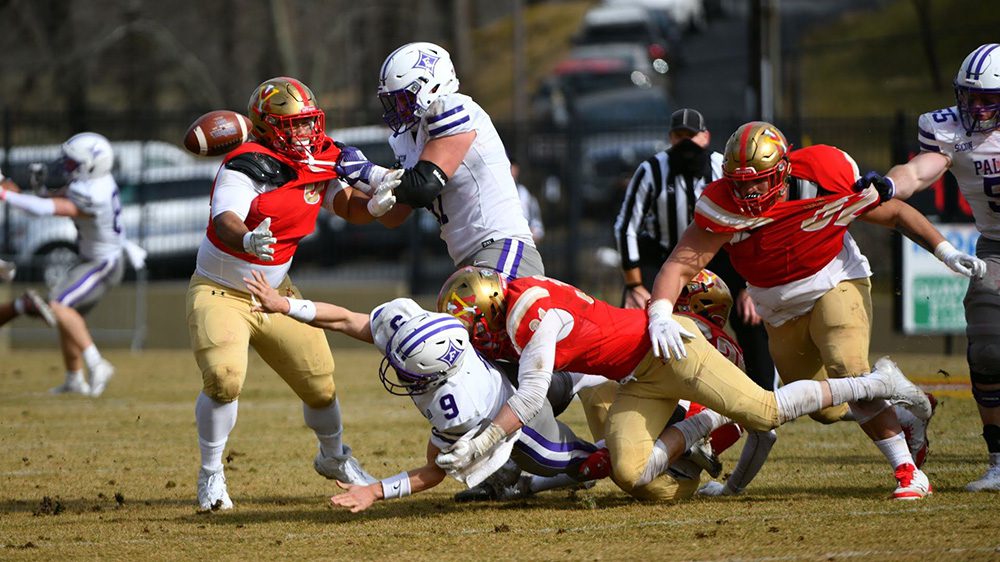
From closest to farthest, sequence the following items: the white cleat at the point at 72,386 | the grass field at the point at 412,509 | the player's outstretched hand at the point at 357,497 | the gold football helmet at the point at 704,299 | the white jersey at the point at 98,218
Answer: the grass field at the point at 412,509 < the player's outstretched hand at the point at 357,497 < the gold football helmet at the point at 704,299 < the white jersey at the point at 98,218 < the white cleat at the point at 72,386

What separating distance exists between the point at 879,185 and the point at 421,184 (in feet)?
6.45

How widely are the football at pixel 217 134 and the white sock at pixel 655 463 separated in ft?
8.11

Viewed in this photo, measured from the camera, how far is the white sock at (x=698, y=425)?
18.7 feet

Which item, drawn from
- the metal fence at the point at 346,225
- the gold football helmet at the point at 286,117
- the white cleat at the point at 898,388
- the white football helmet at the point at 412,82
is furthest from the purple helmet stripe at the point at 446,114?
the metal fence at the point at 346,225

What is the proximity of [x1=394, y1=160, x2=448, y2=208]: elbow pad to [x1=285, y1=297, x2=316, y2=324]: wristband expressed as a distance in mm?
647

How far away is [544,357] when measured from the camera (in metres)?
5.31

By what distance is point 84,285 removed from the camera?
1054 cm

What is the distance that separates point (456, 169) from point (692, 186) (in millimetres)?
2075

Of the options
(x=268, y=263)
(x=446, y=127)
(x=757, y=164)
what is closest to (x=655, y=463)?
(x=757, y=164)

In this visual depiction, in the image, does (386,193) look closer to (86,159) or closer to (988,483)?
(988,483)

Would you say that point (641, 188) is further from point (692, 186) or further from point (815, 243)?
point (815, 243)

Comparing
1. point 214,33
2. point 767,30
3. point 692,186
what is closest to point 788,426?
point 692,186

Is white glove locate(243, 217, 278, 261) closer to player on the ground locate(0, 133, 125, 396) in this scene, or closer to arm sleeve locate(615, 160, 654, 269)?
arm sleeve locate(615, 160, 654, 269)

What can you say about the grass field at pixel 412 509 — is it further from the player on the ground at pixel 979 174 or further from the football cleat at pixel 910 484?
the player on the ground at pixel 979 174
